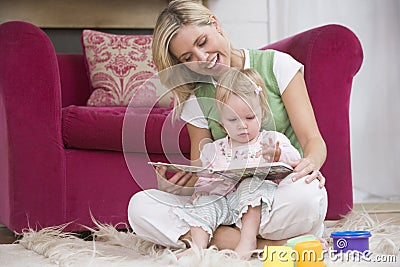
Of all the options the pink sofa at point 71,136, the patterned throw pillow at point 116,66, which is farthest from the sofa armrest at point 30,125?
the patterned throw pillow at point 116,66

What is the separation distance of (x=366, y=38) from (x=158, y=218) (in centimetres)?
199

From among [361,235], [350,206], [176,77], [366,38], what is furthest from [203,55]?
[366,38]

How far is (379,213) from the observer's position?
254 cm

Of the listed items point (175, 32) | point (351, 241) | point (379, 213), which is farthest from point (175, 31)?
point (379, 213)

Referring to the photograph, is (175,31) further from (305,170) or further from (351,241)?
(351,241)

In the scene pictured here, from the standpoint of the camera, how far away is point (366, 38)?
3.16 m

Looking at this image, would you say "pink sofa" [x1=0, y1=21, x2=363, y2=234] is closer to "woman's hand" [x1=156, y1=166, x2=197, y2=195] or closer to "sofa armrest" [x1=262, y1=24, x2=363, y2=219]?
"sofa armrest" [x1=262, y1=24, x2=363, y2=219]

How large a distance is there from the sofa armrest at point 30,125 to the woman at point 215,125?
0.58 metres

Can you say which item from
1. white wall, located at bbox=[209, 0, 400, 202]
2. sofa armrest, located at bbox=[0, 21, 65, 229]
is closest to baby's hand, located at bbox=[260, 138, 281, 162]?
Result: sofa armrest, located at bbox=[0, 21, 65, 229]

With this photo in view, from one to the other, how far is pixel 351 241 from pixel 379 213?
4.12 ft

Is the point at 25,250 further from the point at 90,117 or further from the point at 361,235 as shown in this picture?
the point at 361,235

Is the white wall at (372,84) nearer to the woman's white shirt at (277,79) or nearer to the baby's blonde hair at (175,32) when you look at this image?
the woman's white shirt at (277,79)

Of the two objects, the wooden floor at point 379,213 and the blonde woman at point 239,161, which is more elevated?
the blonde woman at point 239,161

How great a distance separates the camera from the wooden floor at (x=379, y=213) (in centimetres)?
214
